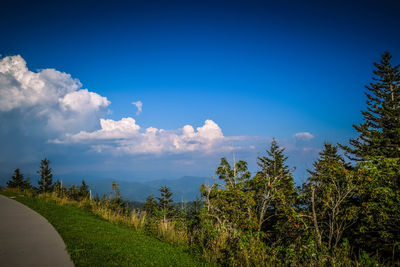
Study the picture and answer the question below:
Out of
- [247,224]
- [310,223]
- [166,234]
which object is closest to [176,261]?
[166,234]

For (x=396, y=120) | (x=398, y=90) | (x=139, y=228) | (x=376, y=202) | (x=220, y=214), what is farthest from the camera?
(x=398, y=90)

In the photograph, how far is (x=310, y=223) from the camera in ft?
24.8

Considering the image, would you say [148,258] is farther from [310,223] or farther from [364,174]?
[364,174]

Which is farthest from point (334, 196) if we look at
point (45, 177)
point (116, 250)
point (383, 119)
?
point (45, 177)

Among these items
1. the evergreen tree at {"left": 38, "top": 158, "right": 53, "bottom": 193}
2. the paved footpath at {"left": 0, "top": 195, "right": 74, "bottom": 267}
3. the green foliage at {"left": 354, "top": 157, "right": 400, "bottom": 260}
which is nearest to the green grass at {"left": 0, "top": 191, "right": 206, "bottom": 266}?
the paved footpath at {"left": 0, "top": 195, "right": 74, "bottom": 267}

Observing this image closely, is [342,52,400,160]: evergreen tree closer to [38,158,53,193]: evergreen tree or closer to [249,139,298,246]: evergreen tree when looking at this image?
[249,139,298,246]: evergreen tree

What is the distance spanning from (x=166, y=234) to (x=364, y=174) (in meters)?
7.17

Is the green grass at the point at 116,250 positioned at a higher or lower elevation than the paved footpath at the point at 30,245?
lower

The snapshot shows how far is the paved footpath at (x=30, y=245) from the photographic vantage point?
4.04m

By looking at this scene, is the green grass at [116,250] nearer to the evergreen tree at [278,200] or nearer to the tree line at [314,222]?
the tree line at [314,222]

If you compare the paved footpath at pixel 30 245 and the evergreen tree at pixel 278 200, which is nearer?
the paved footpath at pixel 30 245

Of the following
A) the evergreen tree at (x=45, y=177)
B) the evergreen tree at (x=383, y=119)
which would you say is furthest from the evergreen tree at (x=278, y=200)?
the evergreen tree at (x=45, y=177)

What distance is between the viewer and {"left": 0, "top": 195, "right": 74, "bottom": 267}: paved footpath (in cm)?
404

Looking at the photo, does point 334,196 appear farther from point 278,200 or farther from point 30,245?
point 30,245
